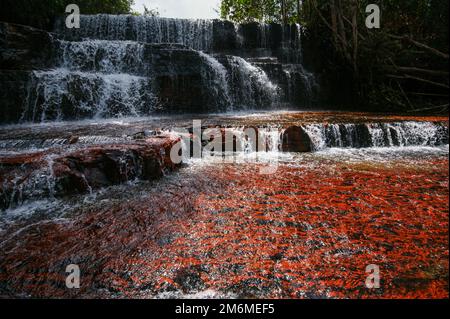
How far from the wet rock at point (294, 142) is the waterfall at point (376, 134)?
1.36 ft

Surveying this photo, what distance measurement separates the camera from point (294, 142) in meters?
5.50

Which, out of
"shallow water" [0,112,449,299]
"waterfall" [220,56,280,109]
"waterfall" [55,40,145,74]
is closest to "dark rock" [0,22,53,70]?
"waterfall" [55,40,145,74]

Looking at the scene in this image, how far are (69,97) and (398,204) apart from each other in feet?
27.4

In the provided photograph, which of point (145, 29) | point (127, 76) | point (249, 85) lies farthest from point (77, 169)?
point (145, 29)

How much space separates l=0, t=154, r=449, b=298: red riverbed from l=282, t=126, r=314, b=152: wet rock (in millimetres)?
2325

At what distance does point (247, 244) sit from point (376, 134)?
511cm

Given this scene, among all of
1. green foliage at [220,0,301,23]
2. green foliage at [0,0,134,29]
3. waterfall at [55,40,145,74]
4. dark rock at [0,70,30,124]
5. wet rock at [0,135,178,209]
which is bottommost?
wet rock at [0,135,178,209]

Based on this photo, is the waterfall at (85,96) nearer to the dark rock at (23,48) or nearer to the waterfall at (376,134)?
the dark rock at (23,48)

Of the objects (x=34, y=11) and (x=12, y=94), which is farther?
(x=34, y=11)

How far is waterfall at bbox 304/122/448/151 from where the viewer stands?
19.1 feet

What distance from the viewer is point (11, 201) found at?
2.83 meters

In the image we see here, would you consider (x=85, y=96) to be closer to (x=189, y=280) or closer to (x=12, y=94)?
(x=12, y=94)

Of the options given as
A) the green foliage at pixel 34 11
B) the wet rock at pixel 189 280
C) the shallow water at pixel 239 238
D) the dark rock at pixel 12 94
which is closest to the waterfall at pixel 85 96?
the dark rock at pixel 12 94

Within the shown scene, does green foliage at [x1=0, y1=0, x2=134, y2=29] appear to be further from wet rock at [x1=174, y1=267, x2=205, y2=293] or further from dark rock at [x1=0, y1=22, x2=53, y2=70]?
wet rock at [x1=174, y1=267, x2=205, y2=293]
